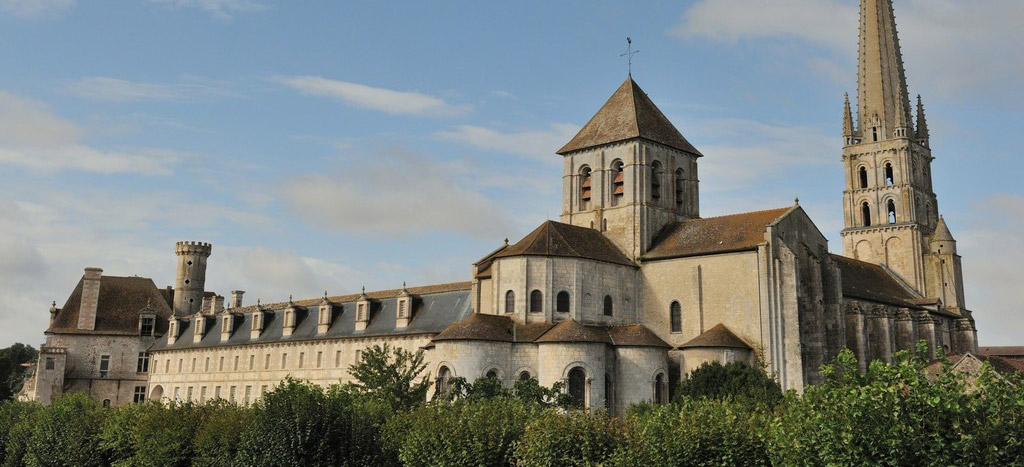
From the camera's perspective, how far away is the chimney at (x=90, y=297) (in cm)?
7719

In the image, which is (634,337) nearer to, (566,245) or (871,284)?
(566,245)

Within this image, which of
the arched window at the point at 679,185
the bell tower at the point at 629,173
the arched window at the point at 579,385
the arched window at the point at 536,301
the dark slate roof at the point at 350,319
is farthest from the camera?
the arched window at the point at 679,185

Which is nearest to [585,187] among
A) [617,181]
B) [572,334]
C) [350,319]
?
[617,181]

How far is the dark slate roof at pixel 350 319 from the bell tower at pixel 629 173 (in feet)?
29.8

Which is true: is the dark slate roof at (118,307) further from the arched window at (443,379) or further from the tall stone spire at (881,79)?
the tall stone spire at (881,79)

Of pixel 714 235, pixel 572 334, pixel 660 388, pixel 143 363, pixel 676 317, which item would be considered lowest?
pixel 660 388

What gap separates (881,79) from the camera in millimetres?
87438

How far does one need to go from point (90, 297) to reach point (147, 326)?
202 inches

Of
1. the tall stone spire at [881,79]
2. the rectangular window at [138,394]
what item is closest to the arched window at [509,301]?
the rectangular window at [138,394]

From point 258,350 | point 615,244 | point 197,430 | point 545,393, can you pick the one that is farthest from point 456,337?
point 258,350

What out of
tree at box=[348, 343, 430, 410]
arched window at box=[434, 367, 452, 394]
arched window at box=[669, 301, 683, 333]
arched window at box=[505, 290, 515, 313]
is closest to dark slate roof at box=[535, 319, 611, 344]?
arched window at box=[505, 290, 515, 313]

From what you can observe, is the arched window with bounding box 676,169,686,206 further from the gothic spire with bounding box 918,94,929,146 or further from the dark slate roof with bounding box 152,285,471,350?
the gothic spire with bounding box 918,94,929,146

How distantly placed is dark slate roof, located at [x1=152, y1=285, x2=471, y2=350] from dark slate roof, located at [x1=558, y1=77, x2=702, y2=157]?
11834 mm

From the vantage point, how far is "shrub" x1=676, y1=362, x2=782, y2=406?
4338cm
